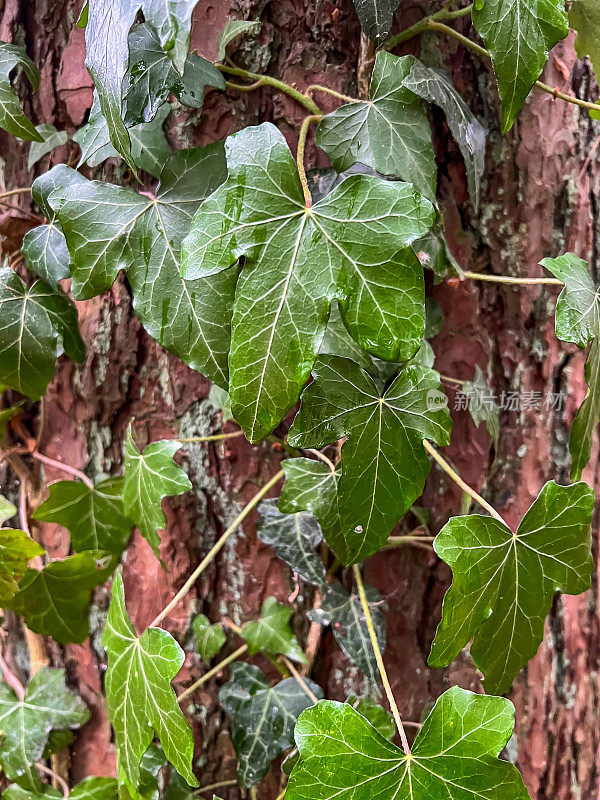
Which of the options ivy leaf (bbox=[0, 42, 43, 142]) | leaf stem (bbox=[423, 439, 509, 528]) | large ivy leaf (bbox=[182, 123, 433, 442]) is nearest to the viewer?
large ivy leaf (bbox=[182, 123, 433, 442])

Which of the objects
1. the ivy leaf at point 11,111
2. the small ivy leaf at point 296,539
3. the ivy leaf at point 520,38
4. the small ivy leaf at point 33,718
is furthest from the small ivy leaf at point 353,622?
the ivy leaf at point 11,111

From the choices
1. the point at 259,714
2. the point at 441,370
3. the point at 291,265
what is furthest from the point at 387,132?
the point at 259,714

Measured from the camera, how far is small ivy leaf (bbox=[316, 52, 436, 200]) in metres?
0.62

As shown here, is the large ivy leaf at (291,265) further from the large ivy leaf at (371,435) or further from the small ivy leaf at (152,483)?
the small ivy leaf at (152,483)

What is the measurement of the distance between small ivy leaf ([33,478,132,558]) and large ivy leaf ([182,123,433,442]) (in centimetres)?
39

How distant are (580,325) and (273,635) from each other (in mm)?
500

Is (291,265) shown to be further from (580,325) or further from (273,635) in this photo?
(273,635)

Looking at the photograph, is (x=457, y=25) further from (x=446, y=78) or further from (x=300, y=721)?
(x=300, y=721)

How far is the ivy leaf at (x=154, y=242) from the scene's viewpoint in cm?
62

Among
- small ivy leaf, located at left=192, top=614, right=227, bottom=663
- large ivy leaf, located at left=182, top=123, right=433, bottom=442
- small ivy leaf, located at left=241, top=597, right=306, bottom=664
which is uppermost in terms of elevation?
large ivy leaf, located at left=182, top=123, right=433, bottom=442

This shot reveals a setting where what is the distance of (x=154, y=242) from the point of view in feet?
2.10

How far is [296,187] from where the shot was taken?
Result: 21.2 inches

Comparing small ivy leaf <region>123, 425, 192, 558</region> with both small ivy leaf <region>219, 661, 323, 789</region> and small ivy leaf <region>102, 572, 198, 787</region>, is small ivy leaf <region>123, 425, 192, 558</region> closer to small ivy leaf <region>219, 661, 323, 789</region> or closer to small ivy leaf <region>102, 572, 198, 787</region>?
small ivy leaf <region>102, 572, 198, 787</region>

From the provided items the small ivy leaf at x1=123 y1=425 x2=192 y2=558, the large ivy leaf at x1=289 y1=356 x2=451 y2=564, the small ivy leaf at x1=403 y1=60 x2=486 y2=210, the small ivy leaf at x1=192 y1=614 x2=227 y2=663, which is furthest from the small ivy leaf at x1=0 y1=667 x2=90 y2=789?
the small ivy leaf at x1=403 y1=60 x2=486 y2=210
